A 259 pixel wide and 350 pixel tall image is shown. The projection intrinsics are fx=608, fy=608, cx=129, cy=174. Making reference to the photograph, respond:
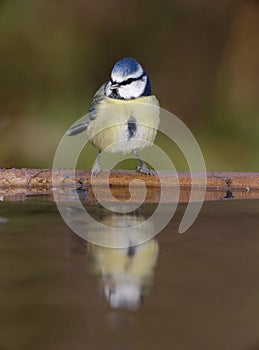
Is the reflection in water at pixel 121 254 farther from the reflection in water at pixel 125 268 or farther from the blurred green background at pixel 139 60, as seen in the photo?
the blurred green background at pixel 139 60

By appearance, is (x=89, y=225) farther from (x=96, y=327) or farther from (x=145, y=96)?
(x=145, y=96)

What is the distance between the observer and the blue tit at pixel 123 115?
201cm

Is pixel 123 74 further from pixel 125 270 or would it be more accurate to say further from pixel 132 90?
pixel 125 270

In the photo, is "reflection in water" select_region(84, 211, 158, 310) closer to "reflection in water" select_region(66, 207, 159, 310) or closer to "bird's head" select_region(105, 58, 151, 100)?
"reflection in water" select_region(66, 207, 159, 310)

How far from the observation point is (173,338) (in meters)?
0.60

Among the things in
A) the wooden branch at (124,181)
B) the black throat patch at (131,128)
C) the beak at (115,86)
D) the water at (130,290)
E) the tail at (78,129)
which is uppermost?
the beak at (115,86)

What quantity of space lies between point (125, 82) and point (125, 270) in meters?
1.29

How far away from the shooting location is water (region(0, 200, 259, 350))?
605 millimetres

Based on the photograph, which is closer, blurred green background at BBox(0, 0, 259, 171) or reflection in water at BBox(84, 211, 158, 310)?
reflection in water at BBox(84, 211, 158, 310)

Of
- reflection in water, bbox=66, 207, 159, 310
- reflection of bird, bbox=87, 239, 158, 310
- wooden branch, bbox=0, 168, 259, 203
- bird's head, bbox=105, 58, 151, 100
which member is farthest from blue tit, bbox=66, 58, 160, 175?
reflection of bird, bbox=87, 239, 158, 310

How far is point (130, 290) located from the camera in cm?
78

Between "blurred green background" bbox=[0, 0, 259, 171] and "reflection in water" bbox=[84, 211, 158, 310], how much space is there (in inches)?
70.2

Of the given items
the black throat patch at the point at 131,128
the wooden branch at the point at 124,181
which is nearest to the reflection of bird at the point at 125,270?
the wooden branch at the point at 124,181

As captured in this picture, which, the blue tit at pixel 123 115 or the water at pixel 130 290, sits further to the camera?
the blue tit at pixel 123 115
